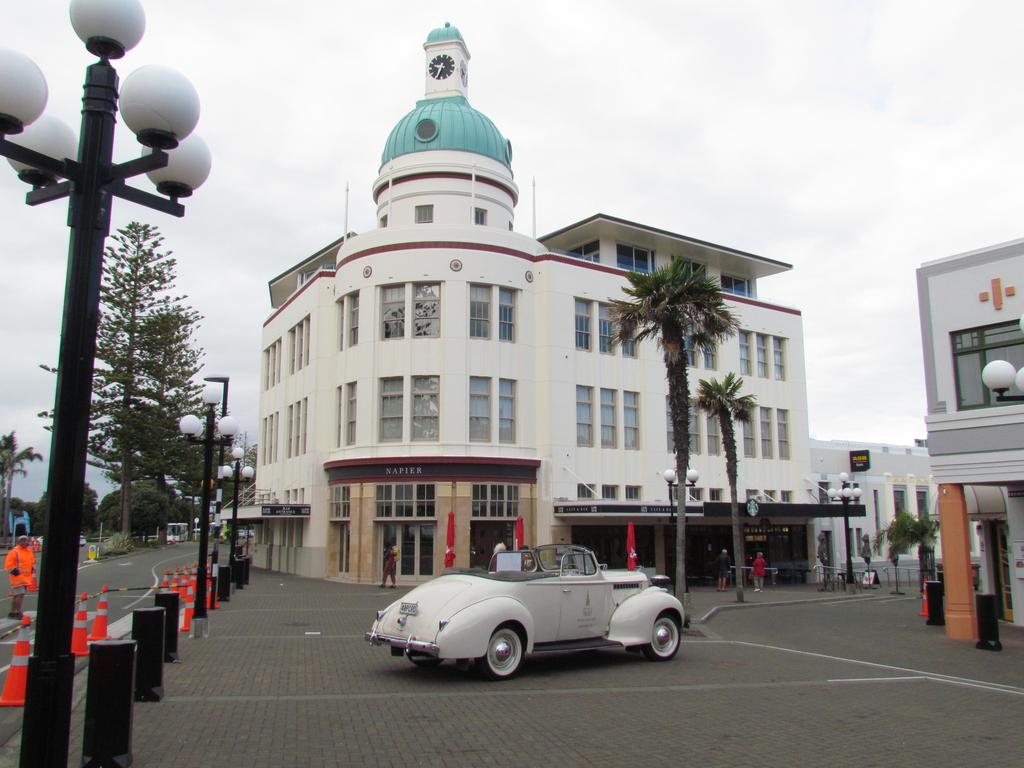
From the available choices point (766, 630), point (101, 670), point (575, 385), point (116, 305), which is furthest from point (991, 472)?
point (116, 305)

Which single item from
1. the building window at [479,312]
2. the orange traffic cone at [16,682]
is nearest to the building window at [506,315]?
the building window at [479,312]

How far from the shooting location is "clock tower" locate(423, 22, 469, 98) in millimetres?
40031

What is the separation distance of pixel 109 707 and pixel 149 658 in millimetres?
3069

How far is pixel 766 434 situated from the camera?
137 ft

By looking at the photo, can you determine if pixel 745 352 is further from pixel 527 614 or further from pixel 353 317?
pixel 527 614

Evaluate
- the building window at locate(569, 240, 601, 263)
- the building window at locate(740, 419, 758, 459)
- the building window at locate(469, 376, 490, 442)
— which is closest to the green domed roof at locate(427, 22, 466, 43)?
the building window at locate(569, 240, 601, 263)

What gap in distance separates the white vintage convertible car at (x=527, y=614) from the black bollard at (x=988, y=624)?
6260 mm

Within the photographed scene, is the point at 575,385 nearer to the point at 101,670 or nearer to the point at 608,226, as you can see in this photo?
the point at 608,226

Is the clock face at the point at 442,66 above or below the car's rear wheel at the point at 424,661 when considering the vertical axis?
above

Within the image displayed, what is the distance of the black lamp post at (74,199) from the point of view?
5266 mm

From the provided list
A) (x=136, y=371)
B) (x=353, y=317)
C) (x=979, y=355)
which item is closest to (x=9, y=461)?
(x=136, y=371)

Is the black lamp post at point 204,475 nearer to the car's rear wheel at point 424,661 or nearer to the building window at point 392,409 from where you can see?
the car's rear wheel at point 424,661

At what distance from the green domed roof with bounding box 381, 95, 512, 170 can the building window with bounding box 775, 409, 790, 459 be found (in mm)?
18294

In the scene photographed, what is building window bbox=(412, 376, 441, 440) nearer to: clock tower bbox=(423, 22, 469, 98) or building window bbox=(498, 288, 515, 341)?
building window bbox=(498, 288, 515, 341)
